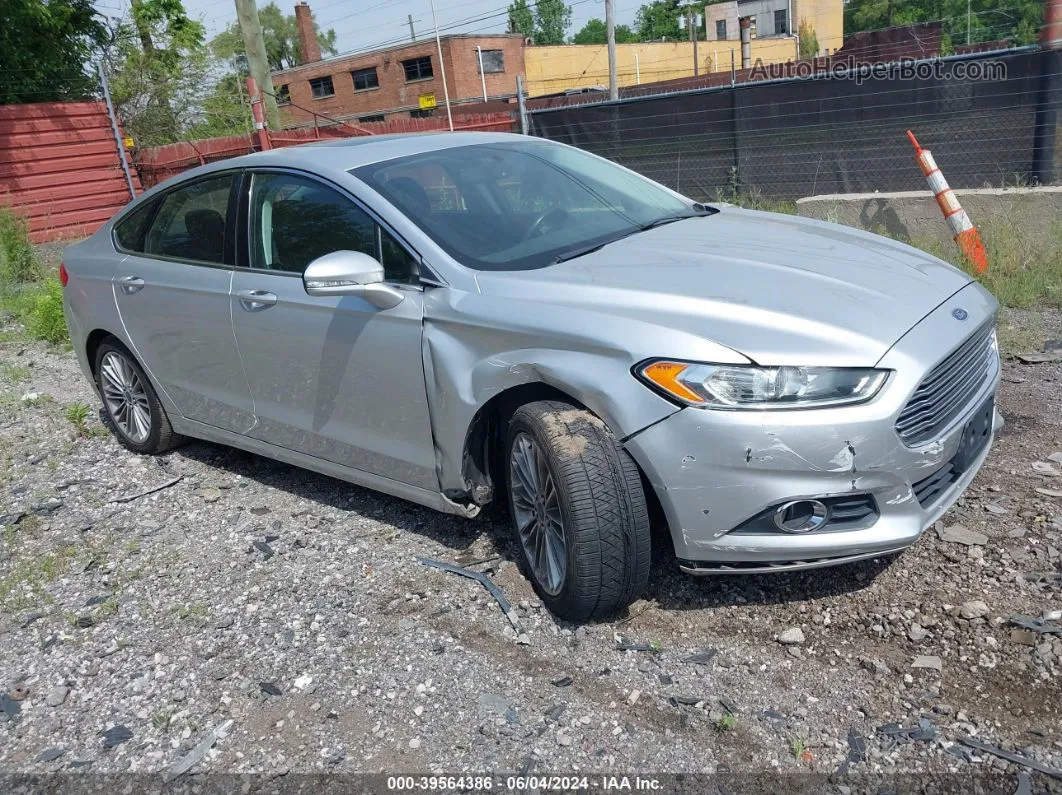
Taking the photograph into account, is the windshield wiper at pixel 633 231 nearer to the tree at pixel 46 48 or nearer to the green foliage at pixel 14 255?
the green foliage at pixel 14 255

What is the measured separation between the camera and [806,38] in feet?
174

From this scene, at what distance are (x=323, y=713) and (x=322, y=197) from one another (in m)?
2.14

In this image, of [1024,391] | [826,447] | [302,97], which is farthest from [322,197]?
[302,97]

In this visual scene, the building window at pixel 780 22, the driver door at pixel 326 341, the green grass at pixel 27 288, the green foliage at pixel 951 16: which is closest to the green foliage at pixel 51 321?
the green grass at pixel 27 288

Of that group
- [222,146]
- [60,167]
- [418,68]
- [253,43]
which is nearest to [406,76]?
[418,68]

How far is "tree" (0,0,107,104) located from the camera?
1827 cm

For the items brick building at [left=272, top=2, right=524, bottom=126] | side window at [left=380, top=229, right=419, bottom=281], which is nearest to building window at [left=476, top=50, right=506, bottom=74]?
brick building at [left=272, top=2, right=524, bottom=126]

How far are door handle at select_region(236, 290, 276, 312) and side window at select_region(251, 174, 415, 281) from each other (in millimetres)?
133

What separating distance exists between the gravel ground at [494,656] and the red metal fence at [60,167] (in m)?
14.3

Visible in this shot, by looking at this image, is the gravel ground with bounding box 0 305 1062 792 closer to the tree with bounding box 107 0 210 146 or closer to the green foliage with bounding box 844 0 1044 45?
the green foliage with bounding box 844 0 1044 45

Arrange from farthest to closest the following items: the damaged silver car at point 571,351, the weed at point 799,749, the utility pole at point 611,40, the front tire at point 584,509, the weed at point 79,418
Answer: the utility pole at point 611,40 < the weed at point 79,418 < the front tire at point 584,509 < the damaged silver car at point 571,351 < the weed at point 799,749

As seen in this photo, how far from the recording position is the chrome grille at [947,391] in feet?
9.43

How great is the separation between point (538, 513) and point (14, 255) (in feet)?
36.7

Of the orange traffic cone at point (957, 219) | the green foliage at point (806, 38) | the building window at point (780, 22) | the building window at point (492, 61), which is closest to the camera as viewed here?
the orange traffic cone at point (957, 219)
